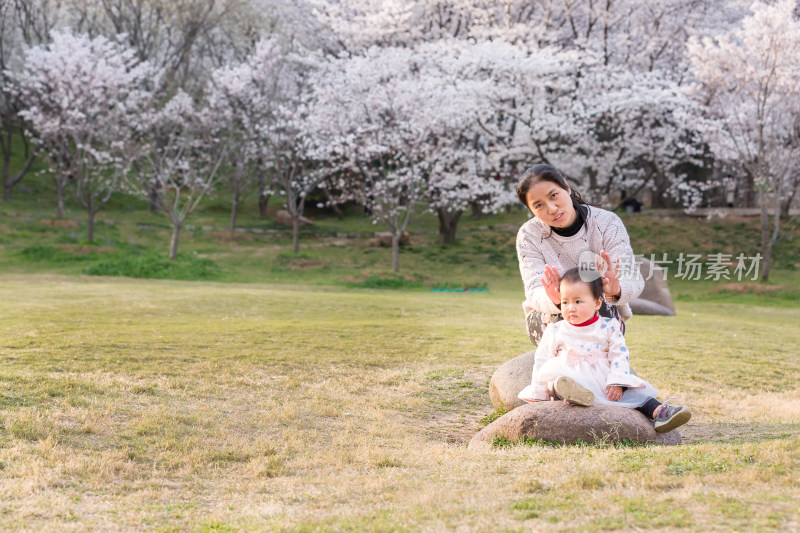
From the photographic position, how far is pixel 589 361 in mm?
5500

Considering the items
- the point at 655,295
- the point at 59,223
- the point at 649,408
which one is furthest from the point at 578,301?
the point at 59,223

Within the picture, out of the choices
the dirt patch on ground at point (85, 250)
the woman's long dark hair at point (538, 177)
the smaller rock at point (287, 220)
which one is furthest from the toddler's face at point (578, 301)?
the smaller rock at point (287, 220)

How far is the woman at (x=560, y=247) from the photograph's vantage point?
17.9ft

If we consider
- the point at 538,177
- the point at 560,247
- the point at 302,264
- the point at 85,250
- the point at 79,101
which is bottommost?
the point at 85,250

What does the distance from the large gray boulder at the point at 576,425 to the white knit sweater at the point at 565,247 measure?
0.76 meters

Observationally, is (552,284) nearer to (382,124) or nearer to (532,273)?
(532,273)

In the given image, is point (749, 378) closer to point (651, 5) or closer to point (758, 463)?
point (758, 463)

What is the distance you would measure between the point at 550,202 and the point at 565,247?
50cm

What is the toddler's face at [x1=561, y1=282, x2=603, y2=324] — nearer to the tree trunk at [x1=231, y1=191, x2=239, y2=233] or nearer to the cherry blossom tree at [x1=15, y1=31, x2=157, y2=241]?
the cherry blossom tree at [x1=15, y1=31, x2=157, y2=241]

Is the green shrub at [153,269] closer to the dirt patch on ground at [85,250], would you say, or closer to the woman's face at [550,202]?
the dirt patch on ground at [85,250]

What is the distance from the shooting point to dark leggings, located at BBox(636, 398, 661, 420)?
558 cm

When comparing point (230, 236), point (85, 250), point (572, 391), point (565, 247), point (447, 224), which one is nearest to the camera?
point (572, 391)

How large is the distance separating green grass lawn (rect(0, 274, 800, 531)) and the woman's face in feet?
5.67

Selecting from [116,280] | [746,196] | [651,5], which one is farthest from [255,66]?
[746,196]
